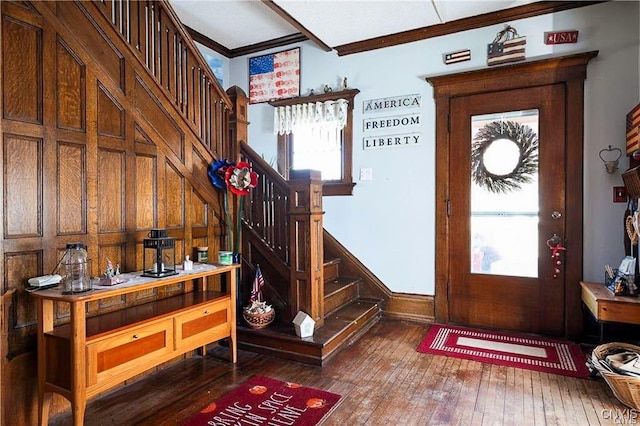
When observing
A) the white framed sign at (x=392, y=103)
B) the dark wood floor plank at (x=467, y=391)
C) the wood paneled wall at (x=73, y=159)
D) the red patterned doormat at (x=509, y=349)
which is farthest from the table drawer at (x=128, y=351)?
the white framed sign at (x=392, y=103)

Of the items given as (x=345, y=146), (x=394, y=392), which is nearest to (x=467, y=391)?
(x=394, y=392)

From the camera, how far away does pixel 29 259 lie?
210cm

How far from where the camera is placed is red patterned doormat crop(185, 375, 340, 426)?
6.98 ft

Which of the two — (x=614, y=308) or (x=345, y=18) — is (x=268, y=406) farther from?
(x=345, y=18)

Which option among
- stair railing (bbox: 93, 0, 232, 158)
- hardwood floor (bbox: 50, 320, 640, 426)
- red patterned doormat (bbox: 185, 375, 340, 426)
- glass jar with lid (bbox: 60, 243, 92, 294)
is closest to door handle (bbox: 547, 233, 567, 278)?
hardwood floor (bbox: 50, 320, 640, 426)

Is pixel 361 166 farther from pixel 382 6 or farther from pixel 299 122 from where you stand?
pixel 382 6

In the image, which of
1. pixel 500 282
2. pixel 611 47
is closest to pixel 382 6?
pixel 611 47

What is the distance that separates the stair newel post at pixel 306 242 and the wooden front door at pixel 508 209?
4.87 ft

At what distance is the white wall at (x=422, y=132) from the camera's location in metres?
3.24

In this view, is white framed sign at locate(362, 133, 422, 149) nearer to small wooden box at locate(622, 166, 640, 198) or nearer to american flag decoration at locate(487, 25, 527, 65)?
american flag decoration at locate(487, 25, 527, 65)

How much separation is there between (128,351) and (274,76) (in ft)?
11.9

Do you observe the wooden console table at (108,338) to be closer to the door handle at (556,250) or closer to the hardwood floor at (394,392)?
the hardwood floor at (394,392)

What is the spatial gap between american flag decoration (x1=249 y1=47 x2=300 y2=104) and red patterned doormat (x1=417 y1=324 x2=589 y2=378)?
3.17m

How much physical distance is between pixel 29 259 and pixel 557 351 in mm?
3794
